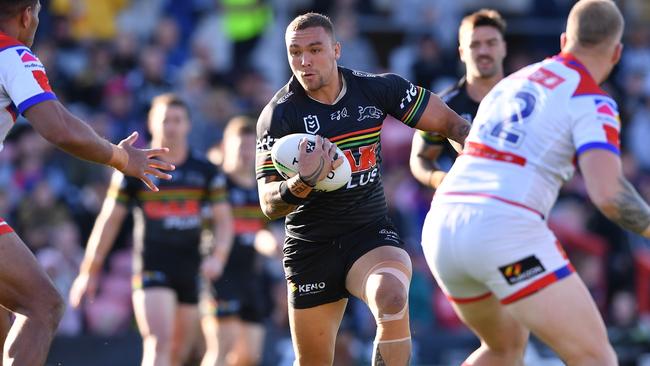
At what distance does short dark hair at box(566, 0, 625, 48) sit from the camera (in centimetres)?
617

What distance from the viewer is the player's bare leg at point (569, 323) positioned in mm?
5906

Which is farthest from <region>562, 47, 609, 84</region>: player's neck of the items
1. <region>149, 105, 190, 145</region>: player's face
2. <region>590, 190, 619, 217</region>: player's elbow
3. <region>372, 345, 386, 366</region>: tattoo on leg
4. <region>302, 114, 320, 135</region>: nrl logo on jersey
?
<region>149, 105, 190, 145</region>: player's face

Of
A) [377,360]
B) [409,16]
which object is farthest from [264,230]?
[409,16]

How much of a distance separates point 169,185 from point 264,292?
3667 mm

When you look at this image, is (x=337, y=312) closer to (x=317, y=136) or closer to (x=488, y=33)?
(x=317, y=136)

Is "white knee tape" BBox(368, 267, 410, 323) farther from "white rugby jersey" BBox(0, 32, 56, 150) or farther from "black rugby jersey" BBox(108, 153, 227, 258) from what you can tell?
"black rugby jersey" BBox(108, 153, 227, 258)

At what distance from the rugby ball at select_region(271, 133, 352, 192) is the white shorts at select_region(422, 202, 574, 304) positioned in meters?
1.14

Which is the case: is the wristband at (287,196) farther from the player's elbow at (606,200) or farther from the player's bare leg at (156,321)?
the player's bare leg at (156,321)

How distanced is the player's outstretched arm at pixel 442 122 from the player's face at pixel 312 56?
0.69 metres

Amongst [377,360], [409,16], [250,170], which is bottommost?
[377,360]

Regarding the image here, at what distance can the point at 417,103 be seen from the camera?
25.0ft

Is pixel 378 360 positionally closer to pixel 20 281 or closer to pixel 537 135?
pixel 537 135

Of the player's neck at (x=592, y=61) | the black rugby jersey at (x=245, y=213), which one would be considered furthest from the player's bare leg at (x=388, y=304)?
the black rugby jersey at (x=245, y=213)

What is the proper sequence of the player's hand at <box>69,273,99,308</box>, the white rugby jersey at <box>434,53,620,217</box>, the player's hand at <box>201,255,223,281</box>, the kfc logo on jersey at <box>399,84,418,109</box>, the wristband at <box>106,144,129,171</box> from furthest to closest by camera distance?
the player's hand at <box>201,255,223,281</box> → the player's hand at <box>69,273,99,308</box> → the kfc logo on jersey at <box>399,84,418,109</box> → the wristband at <box>106,144,129,171</box> → the white rugby jersey at <box>434,53,620,217</box>
